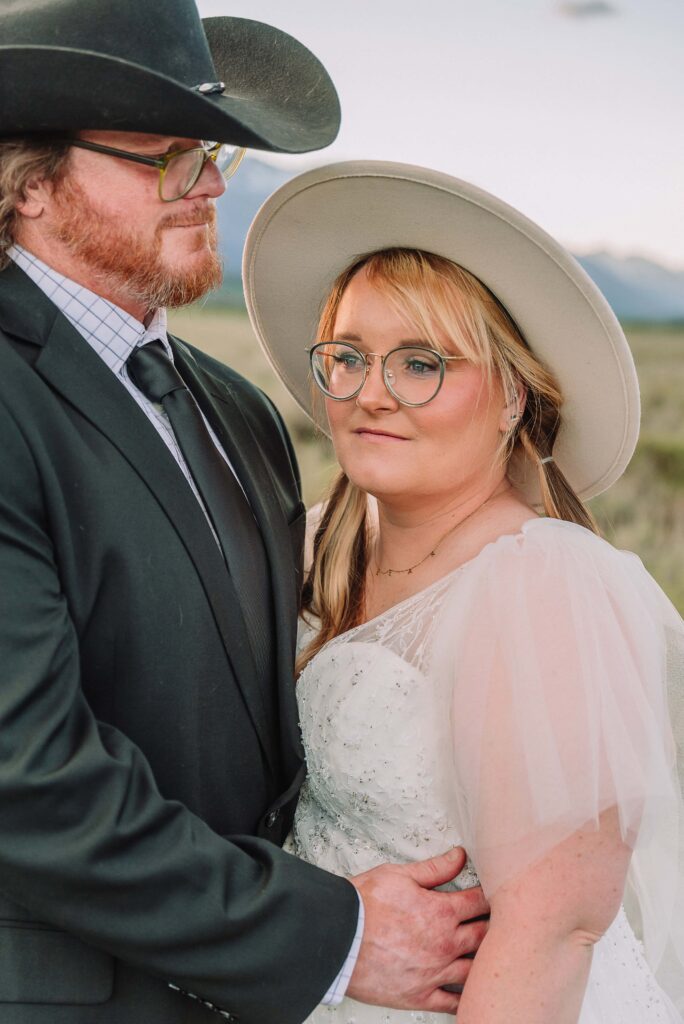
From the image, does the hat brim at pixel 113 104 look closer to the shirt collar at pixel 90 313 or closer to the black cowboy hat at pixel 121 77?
the black cowboy hat at pixel 121 77

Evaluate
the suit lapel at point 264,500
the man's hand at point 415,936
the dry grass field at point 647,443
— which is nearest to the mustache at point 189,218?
the suit lapel at point 264,500

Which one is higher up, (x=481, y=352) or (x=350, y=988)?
(x=481, y=352)

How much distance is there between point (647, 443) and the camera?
7668 mm

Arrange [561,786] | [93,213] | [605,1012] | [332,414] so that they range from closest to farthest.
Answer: [561,786] → [93,213] → [605,1012] → [332,414]

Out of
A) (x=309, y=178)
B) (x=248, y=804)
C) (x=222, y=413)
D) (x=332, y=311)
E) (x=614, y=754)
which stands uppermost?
(x=309, y=178)

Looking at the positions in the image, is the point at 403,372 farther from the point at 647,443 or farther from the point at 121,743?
the point at 647,443

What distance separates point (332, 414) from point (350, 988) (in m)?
0.94

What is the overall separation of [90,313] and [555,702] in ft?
2.94

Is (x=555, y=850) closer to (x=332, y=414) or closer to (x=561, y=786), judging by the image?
(x=561, y=786)

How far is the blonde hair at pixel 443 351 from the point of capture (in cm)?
190

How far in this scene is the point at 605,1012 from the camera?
1837 millimetres

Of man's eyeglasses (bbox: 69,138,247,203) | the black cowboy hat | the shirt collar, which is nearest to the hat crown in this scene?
the black cowboy hat

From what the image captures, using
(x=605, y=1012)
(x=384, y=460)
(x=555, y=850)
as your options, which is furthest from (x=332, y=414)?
(x=605, y=1012)

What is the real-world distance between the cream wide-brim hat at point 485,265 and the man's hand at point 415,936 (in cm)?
76
